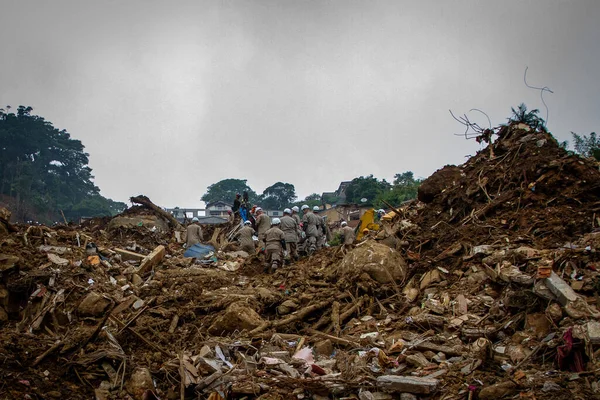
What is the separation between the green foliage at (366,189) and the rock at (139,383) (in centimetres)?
3176

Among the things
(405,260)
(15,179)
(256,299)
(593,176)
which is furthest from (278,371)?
(15,179)

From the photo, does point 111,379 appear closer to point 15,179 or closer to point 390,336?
point 390,336

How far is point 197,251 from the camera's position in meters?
11.8

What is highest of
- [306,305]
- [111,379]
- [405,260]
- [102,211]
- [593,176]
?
[102,211]

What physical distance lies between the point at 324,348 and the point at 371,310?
1377 mm

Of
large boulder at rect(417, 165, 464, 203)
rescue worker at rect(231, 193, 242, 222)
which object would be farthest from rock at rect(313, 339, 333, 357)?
rescue worker at rect(231, 193, 242, 222)

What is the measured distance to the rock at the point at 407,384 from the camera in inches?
147

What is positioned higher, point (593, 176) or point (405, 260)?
point (593, 176)

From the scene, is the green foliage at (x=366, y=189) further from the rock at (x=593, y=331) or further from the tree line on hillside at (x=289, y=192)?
the rock at (x=593, y=331)

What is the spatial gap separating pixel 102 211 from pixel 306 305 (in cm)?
3960

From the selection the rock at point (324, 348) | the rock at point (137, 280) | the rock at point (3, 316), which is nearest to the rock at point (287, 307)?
the rock at point (324, 348)

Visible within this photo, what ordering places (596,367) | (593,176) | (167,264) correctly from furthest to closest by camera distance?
(167,264), (593,176), (596,367)

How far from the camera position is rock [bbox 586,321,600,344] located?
11.9 feet

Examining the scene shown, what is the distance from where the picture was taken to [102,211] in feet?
136
